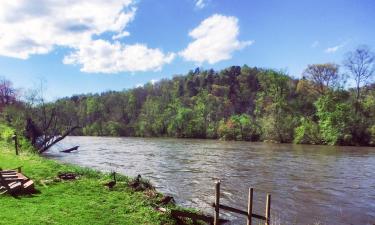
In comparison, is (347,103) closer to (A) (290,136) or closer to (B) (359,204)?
(A) (290,136)

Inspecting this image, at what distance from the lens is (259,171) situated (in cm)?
3400

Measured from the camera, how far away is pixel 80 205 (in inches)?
604

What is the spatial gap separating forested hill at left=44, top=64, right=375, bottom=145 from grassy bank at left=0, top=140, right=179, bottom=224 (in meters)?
41.7

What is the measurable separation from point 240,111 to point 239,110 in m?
0.96

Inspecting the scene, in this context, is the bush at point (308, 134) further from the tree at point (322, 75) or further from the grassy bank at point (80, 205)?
the grassy bank at point (80, 205)

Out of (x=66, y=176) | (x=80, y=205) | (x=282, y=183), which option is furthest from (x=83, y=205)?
(x=282, y=183)

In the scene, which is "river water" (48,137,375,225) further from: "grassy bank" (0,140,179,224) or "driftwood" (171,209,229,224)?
"grassy bank" (0,140,179,224)

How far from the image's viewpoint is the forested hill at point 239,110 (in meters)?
69.7

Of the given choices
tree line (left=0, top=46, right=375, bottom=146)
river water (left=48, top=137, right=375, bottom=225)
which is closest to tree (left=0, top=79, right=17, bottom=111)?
tree line (left=0, top=46, right=375, bottom=146)

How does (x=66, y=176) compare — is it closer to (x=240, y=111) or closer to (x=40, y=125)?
(x=40, y=125)

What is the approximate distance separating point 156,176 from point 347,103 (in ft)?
176

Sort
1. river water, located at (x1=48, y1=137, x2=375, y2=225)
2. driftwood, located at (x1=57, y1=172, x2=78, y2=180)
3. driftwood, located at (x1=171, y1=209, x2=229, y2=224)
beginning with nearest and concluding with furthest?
driftwood, located at (x1=171, y1=209, x2=229, y2=224) → river water, located at (x1=48, y1=137, x2=375, y2=225) → driftwood, located at (x1=57, y1=172, x2=78, y2=180)

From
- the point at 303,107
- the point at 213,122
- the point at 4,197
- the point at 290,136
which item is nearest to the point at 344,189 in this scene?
the point at 4,197

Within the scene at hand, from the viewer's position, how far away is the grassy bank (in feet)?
44.2
